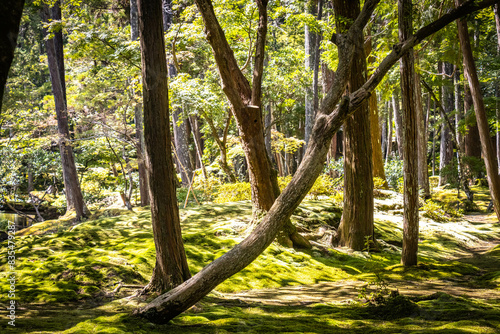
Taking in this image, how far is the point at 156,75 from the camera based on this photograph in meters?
3.63

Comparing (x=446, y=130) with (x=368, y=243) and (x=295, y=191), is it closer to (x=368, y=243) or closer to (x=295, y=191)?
(x=368, y=243)

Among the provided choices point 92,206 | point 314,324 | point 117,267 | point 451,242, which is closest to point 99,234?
point 117,267

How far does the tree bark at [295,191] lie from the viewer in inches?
126

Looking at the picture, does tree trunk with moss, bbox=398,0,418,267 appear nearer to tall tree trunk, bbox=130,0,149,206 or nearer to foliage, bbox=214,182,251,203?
foliage, bbox=214,182,251,203

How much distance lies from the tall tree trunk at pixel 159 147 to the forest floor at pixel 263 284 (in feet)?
1.58

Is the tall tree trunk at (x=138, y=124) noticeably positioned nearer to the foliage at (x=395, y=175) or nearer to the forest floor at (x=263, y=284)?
the forest floor at (x=263, y=284)

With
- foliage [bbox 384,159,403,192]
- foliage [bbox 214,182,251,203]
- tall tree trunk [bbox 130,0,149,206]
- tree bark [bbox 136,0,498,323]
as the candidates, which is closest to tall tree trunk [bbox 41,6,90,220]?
tall tree trunk [bbox 130,0,149,206]

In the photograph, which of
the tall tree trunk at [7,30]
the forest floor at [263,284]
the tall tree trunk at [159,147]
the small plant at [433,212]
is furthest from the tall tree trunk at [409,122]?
the small plant at [433,212]

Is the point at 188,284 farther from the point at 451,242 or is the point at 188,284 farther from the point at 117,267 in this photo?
the point at 451,242

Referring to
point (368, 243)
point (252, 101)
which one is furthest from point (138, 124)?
point (368, 243)

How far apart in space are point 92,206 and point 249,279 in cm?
1626

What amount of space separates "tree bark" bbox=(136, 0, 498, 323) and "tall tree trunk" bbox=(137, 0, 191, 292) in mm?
504

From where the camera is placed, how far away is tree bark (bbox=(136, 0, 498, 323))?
3.21 meters

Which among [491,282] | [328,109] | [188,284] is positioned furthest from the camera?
[491,282]
